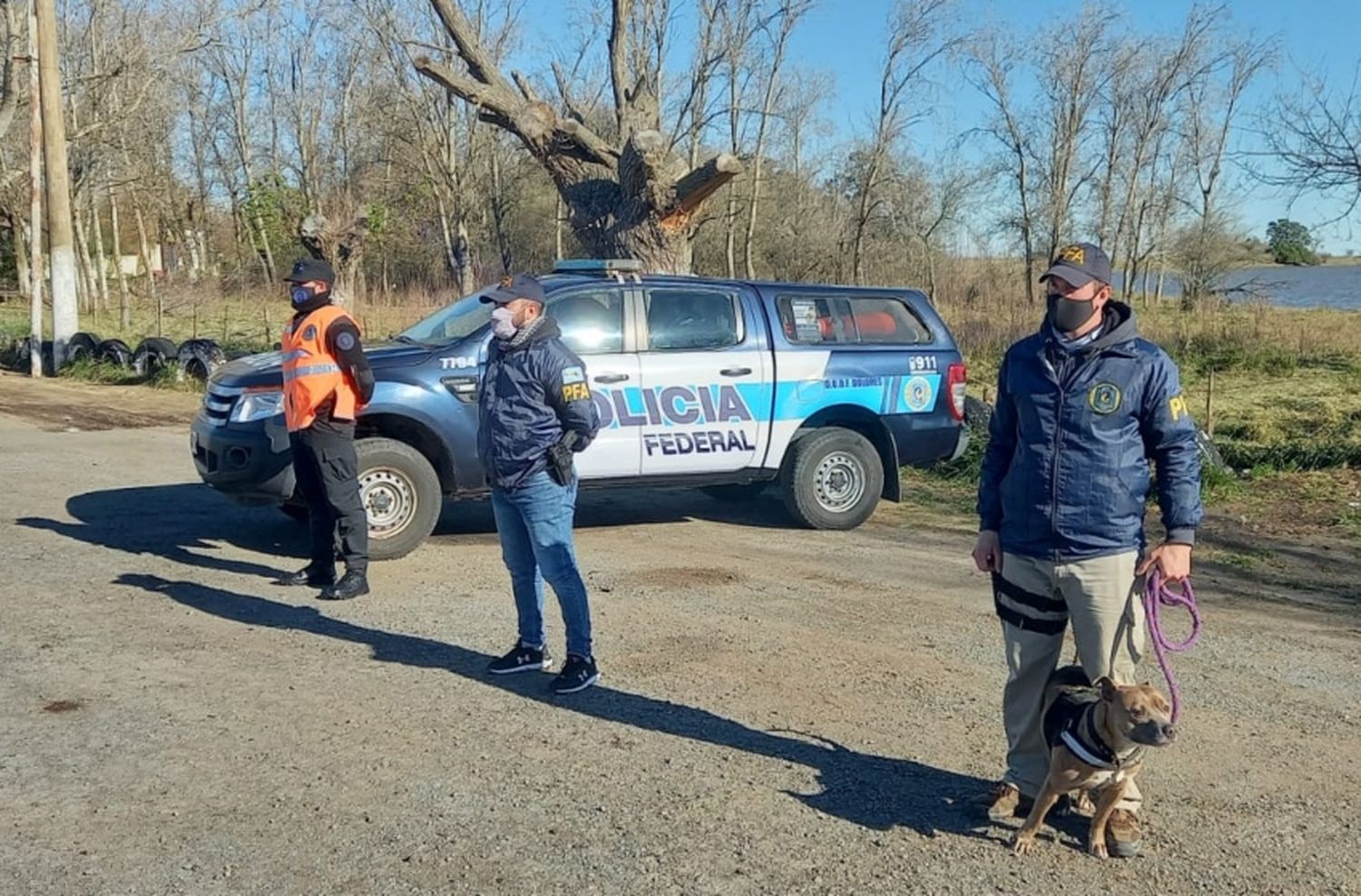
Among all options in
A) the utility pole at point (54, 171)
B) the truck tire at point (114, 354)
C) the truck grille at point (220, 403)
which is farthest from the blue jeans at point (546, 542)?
the utility pole at point (54, 171)

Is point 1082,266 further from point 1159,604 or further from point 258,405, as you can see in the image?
point 258,405

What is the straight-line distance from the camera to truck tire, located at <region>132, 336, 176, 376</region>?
18547 mm

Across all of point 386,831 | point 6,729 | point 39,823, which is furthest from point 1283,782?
point 6,729

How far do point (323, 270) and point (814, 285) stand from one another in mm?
3823

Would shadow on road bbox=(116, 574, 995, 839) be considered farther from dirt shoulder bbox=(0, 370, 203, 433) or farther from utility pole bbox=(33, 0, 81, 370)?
utility pole bbox=(33, 0, 81, 370)

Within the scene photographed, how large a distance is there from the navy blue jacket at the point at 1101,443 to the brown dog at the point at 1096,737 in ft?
1.41

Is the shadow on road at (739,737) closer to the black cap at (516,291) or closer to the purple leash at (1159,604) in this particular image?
the purple leash at (1159,604)

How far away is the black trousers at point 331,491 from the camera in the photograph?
272 inches

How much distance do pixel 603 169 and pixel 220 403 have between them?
8.76m

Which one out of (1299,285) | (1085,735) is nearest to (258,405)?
(1085,735)

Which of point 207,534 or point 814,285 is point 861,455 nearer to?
point 814,285

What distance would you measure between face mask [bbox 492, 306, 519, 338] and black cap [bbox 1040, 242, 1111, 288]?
7.53ft

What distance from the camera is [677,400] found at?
860cm

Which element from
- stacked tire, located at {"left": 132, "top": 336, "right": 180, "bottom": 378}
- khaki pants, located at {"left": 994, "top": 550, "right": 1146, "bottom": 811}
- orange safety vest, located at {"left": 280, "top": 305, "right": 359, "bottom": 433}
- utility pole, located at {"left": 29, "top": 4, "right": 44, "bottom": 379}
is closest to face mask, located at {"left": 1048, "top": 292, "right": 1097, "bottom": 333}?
khaki pants, located at {"left": 994, "top": 550, "right": 1146, "bottom": 811}
